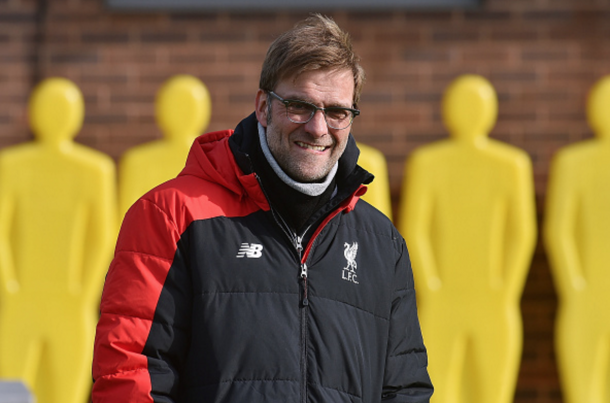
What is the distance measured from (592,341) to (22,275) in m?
2.95

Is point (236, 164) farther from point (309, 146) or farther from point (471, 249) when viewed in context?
point (471, 249)

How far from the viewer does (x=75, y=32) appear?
18.1ft

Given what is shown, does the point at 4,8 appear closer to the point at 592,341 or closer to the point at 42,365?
the point at 42,365

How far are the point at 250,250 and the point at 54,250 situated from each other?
11.2ft

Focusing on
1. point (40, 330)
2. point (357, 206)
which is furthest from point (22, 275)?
point (357, 206)

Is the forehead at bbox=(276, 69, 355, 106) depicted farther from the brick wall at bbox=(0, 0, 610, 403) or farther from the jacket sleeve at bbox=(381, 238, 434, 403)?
the brick wall at bbox=(0, 0, 610, 403)

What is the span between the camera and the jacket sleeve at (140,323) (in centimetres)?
163

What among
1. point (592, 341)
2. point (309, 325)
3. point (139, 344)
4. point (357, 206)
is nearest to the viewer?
point (139, 344)

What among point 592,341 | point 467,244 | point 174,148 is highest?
point 174,148

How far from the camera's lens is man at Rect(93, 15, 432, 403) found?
1.66m

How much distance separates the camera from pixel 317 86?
1.76 m

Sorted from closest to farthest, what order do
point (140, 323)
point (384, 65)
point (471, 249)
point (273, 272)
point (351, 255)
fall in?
point (140, 323), point (273, 272), point (351, 255), point (471, 249), point (384, 65)

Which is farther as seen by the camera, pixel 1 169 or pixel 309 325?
pixel 1 169

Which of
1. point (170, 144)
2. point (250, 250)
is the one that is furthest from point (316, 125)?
point (170, 144)
